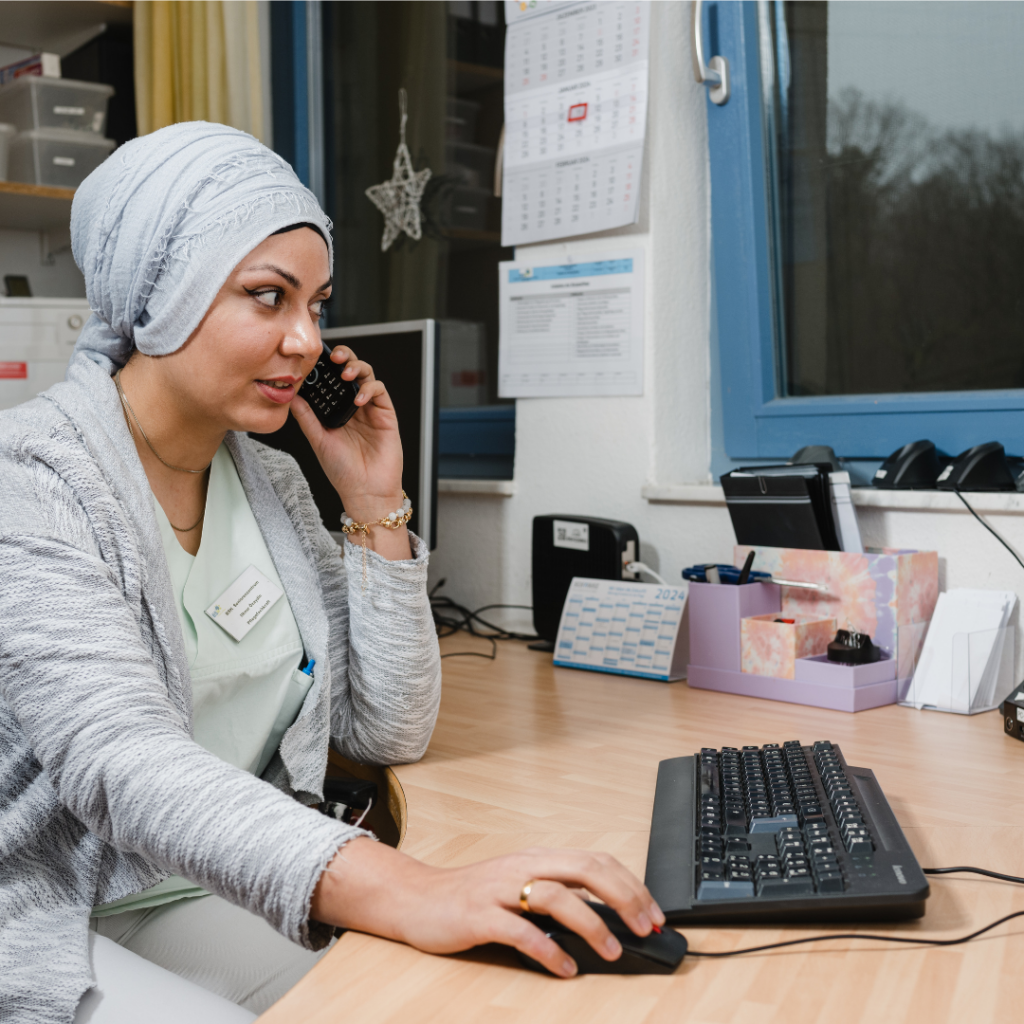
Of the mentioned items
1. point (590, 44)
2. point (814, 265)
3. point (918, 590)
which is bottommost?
point (918, 590)

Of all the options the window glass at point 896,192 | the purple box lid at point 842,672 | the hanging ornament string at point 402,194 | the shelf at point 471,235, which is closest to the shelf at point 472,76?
the hanging ornament string at point 402,194

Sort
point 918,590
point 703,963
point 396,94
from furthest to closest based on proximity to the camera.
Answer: point 396,94 → point 918,590 → point 703,963

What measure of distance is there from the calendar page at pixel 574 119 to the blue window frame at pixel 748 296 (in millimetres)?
144

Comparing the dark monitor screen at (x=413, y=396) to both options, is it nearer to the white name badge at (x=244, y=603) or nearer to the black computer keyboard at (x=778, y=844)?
the white name badge at (x=244, y=603)

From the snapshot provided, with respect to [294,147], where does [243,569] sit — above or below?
below

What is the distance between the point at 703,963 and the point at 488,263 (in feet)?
5.43

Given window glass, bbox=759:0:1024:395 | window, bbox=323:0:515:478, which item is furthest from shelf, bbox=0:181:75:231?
window glass, bbox=759:0:1024:395

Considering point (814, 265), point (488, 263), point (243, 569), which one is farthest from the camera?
point (488, 263)

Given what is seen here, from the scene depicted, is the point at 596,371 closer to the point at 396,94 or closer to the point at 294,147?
the point at 396,94

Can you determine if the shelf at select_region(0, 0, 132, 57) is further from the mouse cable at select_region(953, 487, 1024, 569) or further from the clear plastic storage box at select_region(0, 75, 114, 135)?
the mouse cable at select_region(953, 487, 1024, 569)

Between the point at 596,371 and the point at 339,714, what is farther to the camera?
the point at 596,371

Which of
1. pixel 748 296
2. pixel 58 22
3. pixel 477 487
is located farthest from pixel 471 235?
pixel 58 22

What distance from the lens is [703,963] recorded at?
658mm

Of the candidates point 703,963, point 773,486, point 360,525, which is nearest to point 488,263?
point 773,486
